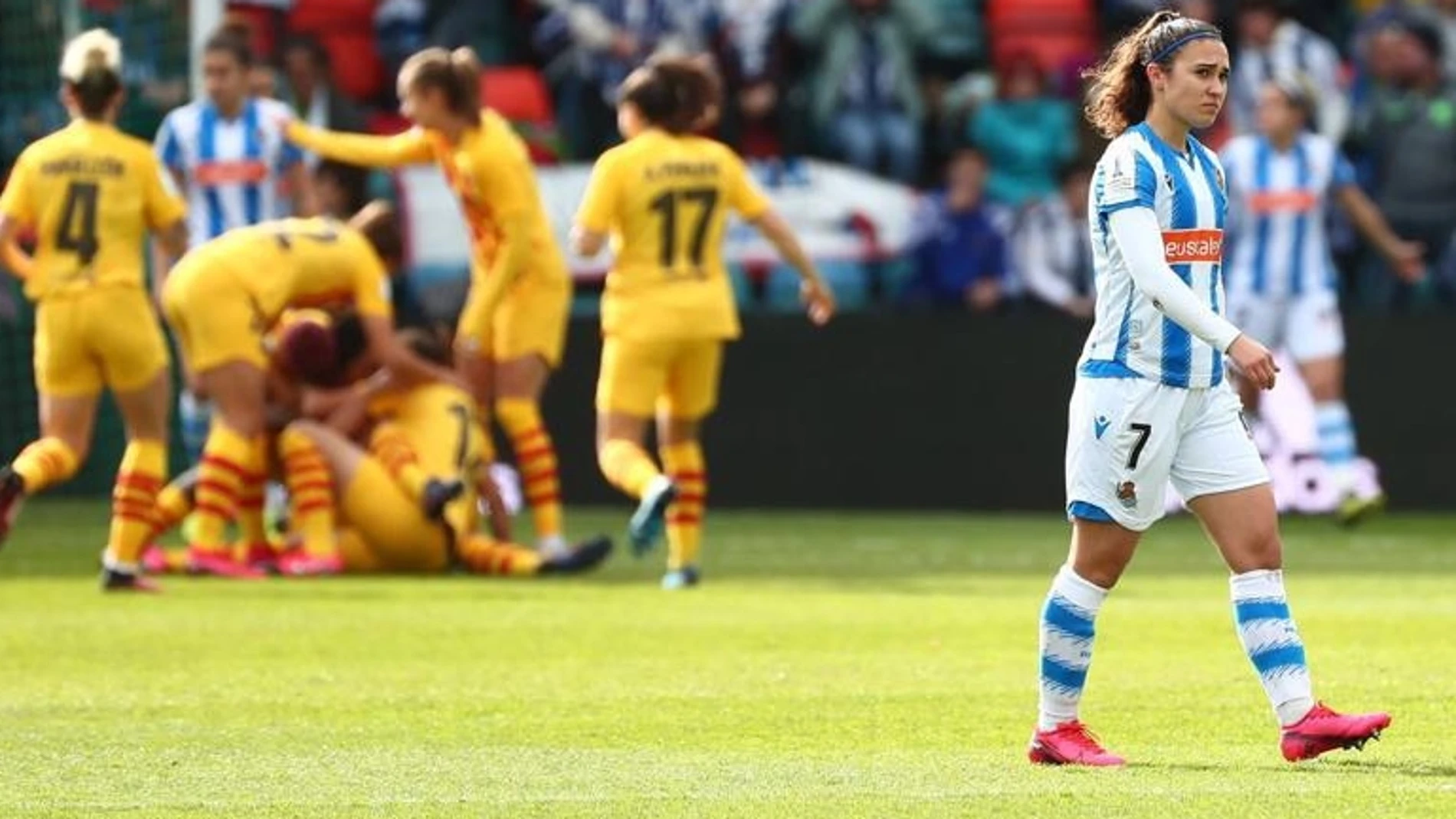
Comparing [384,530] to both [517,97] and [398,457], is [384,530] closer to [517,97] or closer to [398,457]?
[398,457]

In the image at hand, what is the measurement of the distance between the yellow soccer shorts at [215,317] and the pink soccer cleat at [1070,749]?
6972 millimetres

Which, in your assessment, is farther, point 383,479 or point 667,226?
point 383,479

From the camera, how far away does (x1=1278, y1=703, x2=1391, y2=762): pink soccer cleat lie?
775cm

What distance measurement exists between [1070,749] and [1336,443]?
9.90 m

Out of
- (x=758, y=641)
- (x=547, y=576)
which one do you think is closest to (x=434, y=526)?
(x=547, y=576)

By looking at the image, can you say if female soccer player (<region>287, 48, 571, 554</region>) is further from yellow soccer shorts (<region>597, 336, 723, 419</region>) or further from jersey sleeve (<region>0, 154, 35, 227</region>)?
jersey sleeve (<region>0, 154, 35, 227</region>)

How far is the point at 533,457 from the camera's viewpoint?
1512 centimetres

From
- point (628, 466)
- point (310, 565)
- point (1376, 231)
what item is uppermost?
point (1376, 231)

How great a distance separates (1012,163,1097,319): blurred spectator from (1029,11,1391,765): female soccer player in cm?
1144

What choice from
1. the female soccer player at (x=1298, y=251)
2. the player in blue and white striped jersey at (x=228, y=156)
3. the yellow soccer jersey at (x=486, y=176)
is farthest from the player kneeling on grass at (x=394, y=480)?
the female soccer player at (x=1298, y=251)

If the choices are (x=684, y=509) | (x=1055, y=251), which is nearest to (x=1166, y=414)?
(x=684, y=509)

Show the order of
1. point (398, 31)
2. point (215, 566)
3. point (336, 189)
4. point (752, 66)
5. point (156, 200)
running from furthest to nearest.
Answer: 1. point (398, 31)
2. point (752, 66)
3. point (336, 189)
4. point (215, 566)
5. point (156, 200)

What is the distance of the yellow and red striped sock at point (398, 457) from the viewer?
49.0 feet

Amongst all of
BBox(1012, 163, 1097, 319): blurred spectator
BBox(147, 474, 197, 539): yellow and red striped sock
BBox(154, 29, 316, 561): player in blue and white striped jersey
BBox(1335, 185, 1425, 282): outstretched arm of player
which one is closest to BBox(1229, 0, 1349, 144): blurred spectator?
BBox(1012, 163, 1097, 319): blurred spectator
